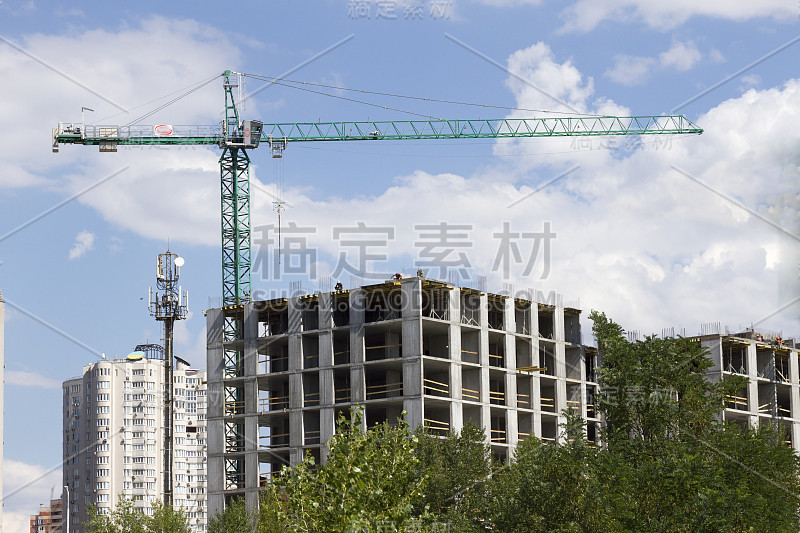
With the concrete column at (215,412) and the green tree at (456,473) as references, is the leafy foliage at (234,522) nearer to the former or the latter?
the concrete column at (215,412)

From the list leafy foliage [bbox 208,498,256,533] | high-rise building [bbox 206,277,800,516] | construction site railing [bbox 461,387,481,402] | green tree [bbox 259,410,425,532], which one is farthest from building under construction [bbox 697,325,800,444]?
green tree [bbox 259,410,425,532]

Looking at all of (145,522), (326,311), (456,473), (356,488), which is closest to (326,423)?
(326,311)

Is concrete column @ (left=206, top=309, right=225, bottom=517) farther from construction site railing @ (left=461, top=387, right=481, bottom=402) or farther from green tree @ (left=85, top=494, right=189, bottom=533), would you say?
construction site railing @ (left=461, top=387, right=481, bottom=402)

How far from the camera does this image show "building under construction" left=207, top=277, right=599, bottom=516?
96.9 m

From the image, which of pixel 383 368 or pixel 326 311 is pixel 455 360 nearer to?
pixel 383 368

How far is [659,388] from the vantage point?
55094mm

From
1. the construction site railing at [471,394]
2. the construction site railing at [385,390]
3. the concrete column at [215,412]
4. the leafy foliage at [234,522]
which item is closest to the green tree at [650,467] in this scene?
the leafy foliage at [234,522]

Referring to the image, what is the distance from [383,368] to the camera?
98625 mm

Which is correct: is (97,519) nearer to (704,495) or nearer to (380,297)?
(380,297)

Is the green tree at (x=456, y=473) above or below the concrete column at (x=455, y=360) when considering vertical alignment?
below

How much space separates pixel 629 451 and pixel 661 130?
4522 inches

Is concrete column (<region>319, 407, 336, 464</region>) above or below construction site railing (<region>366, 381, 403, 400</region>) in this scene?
below

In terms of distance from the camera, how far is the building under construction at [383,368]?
96.9 meters

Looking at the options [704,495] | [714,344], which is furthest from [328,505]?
[714,344]
